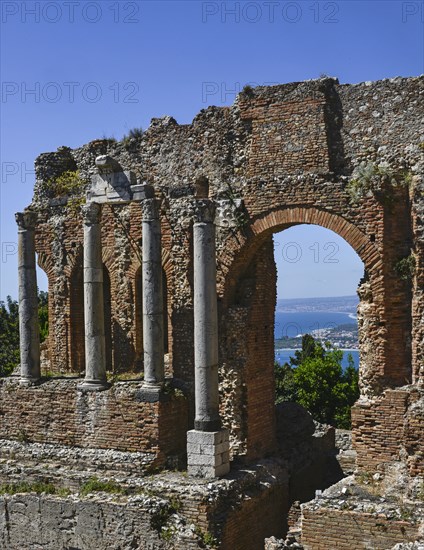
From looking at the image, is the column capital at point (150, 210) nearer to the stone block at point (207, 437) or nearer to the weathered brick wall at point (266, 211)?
the weathered brick wall at point (266, 211)

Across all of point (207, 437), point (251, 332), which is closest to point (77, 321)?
point (251, 332)

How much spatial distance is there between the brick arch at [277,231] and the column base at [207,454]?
3.18 meters

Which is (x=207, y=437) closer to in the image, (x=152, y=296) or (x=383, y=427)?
(x=152, y=296)

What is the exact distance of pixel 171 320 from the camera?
57.2 ft

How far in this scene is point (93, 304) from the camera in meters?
17.2

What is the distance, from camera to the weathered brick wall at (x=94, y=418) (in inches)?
628

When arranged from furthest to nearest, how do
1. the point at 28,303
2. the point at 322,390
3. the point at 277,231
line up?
the point at 322,390
the point at 28,303
the point at 277,231

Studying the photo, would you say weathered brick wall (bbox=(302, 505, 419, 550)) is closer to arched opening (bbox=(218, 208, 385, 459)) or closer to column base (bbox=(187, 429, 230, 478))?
column base (bbox=(187, 429, 230, 478))

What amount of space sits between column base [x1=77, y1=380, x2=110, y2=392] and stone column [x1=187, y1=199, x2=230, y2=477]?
2.70 metres

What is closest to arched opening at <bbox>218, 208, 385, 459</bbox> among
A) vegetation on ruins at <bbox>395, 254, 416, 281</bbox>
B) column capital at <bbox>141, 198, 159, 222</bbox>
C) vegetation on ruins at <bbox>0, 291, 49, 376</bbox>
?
column capital at <bbox>141, 198, 159, 222</bbox>

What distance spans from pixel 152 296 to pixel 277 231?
312 cm

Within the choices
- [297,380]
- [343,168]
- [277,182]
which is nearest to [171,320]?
[277,182]

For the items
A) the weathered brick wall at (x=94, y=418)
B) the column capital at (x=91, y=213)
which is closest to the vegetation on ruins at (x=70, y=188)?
the column capital at (x=91, y=213)

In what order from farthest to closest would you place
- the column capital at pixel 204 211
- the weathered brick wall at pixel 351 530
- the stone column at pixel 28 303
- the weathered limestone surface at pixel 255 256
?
the stone column at pixel 28 303 < the column capital at pixel 204 211 < the weathered limestone surface at pixel 255 256 < the weathered brick wall at pixel 351 530
